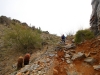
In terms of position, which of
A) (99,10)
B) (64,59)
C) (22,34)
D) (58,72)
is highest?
(99,10)

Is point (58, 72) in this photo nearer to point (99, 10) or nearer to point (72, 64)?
point (72, 64)

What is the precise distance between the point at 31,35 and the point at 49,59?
6420 millimetres

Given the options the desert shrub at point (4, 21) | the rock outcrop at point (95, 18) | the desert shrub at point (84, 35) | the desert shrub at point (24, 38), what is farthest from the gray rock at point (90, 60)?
the desert shrub at point (4, 21)

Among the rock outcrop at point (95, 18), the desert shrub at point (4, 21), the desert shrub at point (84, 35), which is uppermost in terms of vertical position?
the desert shrub at point (4, 21)

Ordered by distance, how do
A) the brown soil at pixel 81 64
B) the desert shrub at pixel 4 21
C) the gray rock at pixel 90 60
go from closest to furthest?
the brown soil at pixel 81 64 < the gray rock at pixel 90 60 < the desert shrub at pixel 4 21

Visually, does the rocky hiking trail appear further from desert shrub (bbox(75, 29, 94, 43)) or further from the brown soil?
desert shrub (bbox(75, 29, 94, 43))

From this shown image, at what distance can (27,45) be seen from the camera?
17.2 meters

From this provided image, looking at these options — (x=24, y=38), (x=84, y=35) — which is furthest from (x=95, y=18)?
(x=24, y=38)

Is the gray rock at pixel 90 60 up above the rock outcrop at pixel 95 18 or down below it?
below

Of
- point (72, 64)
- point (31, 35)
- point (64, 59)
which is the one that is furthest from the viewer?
point (31, 35)

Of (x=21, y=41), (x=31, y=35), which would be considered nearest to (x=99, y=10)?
(x=31, y=35)

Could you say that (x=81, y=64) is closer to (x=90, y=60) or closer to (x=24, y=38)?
(x=90, y=60)

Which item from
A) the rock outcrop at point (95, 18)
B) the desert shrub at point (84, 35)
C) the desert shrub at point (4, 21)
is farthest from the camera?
the desert shrub at point (4, 21)

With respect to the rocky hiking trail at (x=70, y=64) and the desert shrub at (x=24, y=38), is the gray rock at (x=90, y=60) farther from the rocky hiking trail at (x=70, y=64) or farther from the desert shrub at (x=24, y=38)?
the desert shrub at (x=24, y=38)
